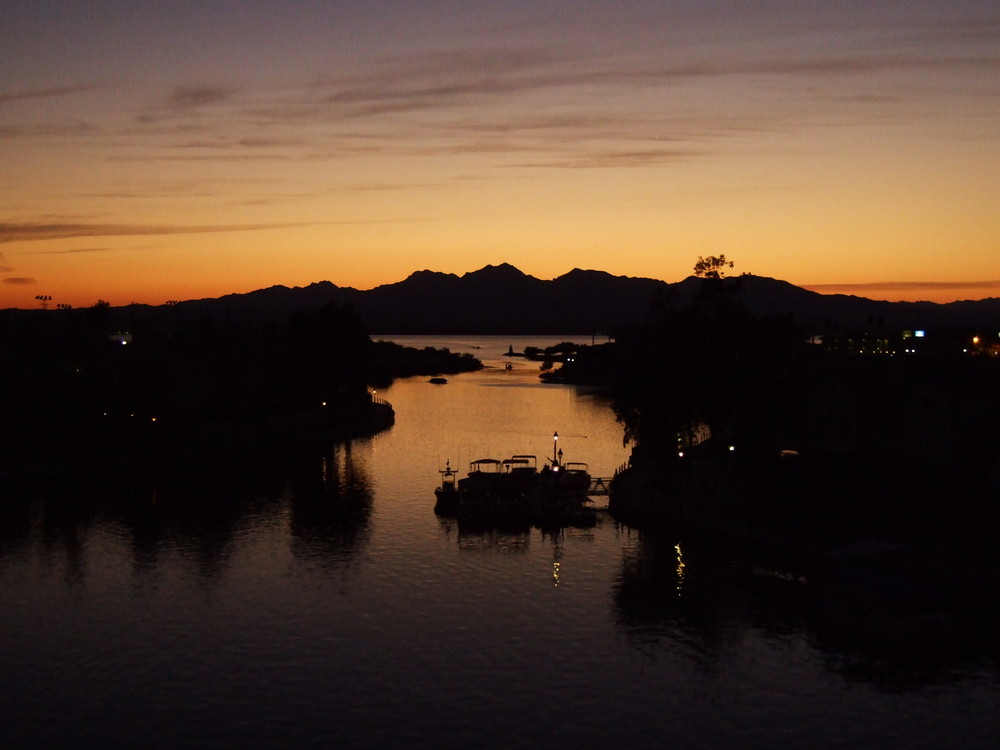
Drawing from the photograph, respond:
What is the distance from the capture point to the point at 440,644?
35031 millimetres

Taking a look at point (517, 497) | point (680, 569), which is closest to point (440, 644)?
point (680, 569)

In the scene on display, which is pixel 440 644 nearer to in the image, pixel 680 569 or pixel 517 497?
pixel 680 569

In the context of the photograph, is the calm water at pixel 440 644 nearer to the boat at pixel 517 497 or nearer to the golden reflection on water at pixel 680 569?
the golden reflection on water at pixel 680 569

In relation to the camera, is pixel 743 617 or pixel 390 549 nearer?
pixel 743 617

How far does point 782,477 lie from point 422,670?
75.2 feet

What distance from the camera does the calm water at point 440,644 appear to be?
28.3m

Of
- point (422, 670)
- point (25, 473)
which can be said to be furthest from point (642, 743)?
point (25, 473)

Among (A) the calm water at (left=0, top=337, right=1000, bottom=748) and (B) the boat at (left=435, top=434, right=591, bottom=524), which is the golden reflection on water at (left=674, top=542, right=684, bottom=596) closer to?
(A) the calm water at (left=0, top=337, right=1000, bottom=748)

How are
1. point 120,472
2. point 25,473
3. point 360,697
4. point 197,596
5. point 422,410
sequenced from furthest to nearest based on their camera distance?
point 422,410 → point 120,472 → point 25,473 → point 197,596 → point 360,697

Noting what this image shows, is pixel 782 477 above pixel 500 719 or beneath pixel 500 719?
above

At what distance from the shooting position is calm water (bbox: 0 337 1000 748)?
2830 centimetres

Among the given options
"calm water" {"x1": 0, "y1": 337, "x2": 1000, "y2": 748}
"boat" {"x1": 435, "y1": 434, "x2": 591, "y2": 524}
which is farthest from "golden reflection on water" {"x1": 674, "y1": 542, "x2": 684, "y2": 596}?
"boat" {"x1": 435, "y1": 434, "x2": 591, "y2": 524}

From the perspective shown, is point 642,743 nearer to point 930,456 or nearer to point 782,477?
point 782,477

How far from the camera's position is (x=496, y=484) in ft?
193
